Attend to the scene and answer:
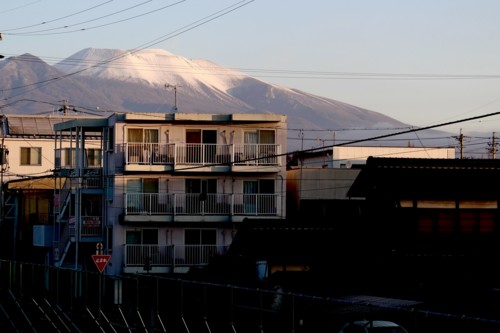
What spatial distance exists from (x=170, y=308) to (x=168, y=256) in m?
26.0

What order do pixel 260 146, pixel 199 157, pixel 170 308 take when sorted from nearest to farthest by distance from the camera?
pixel 170 308
pixel 199 157
pixel 260 146

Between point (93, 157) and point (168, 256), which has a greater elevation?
point (93, 157)

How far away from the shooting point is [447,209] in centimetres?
3506

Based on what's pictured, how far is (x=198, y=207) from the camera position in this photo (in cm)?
4772

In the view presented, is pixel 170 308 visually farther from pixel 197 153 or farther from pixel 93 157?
pixel 93 157

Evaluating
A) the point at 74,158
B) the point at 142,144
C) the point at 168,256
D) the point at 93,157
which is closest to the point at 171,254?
the point at 168,256

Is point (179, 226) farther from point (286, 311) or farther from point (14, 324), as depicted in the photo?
point (286, 311)

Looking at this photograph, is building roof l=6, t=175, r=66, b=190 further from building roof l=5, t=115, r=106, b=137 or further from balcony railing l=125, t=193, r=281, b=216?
balcony railing l=125, t=193, r=281, b=216

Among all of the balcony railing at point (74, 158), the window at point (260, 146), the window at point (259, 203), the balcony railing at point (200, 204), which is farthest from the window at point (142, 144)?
the window at point (259, 203)

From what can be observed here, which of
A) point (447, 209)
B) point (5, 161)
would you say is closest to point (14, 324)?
point (447, 209)

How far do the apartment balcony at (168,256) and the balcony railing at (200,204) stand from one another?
1622mm

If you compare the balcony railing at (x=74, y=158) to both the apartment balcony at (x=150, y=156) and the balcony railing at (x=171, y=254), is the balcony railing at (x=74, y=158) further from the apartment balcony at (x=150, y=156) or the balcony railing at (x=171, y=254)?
the balcony railing at (x=171, y=254)

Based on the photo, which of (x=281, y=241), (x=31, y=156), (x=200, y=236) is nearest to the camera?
(x=281, y=241)

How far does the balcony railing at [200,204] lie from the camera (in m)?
47.5
